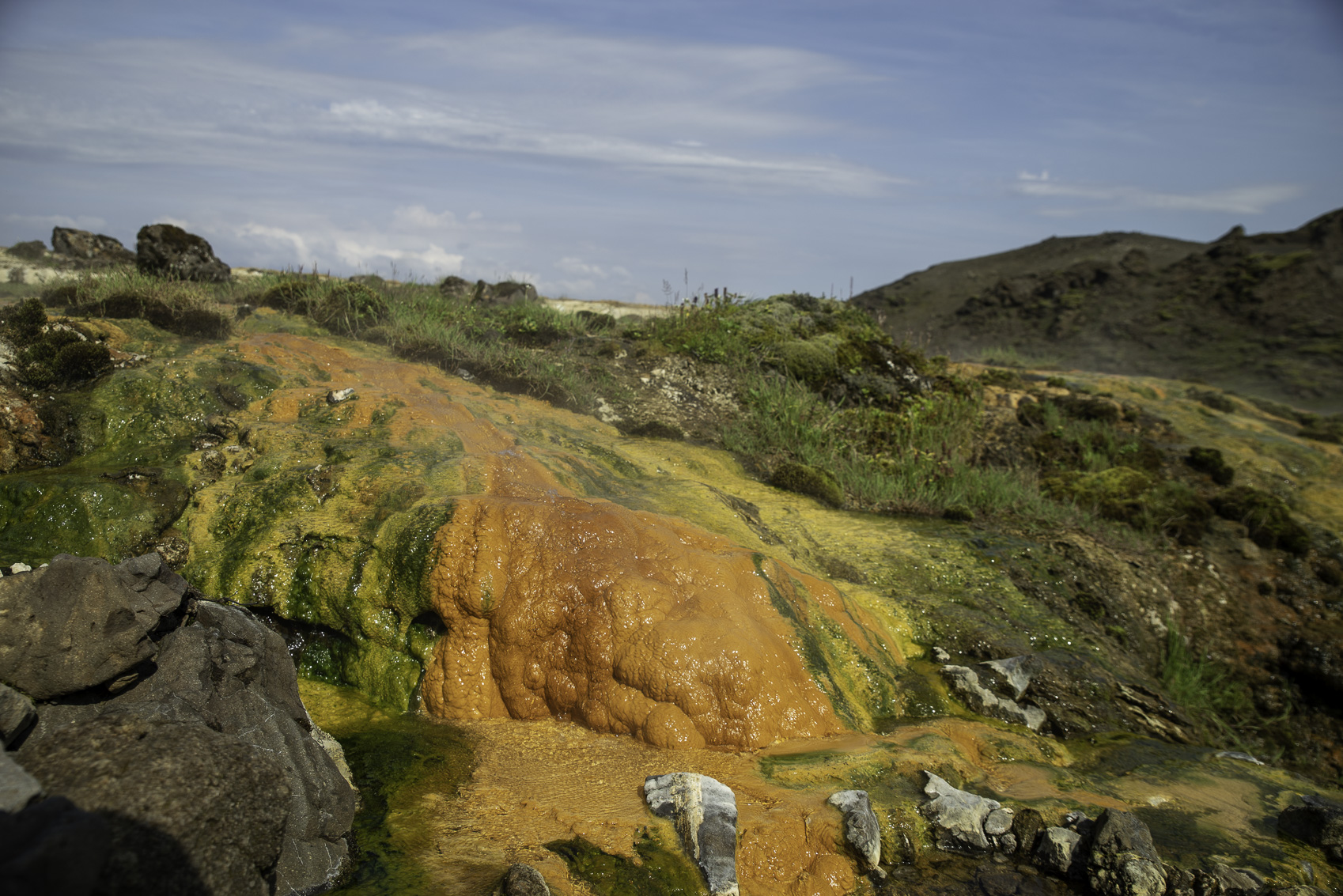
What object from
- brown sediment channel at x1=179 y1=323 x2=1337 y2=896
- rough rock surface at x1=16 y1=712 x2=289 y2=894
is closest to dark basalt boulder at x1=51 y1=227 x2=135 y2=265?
brown sediment channel at x1=179 y1=323 x2=1337 y2=896

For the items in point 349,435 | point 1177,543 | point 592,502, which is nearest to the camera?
point 592,502

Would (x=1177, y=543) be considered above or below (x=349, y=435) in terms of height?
below

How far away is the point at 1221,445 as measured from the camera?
1163 centimetres

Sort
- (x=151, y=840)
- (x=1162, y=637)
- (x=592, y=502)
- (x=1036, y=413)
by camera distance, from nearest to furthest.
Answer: (x=151, y=840) < (x=592, y=502) < (x=1162, y=637) < (x=1036, y=413)

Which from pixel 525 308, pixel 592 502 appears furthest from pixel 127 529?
pixel 525 308

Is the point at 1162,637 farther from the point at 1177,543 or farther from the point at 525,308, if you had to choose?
the point at 525,308

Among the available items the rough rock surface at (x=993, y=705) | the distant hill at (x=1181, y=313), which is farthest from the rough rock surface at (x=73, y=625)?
the distant hill at (x=1181, y=313)

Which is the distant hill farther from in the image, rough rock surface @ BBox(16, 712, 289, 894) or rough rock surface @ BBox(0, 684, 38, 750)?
rough rock surface @ BBox(0, 684, 38, 750)

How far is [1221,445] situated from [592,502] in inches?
476

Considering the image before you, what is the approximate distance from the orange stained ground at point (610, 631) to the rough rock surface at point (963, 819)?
2.16 ft

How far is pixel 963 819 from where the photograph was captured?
9.63ft

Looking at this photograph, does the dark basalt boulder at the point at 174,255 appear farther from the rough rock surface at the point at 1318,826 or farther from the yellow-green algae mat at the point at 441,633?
the rough rock surface at the point at 1318,826

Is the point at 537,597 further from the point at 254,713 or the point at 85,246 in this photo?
the point at 85,246

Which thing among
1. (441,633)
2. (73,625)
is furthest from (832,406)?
(73,625)
